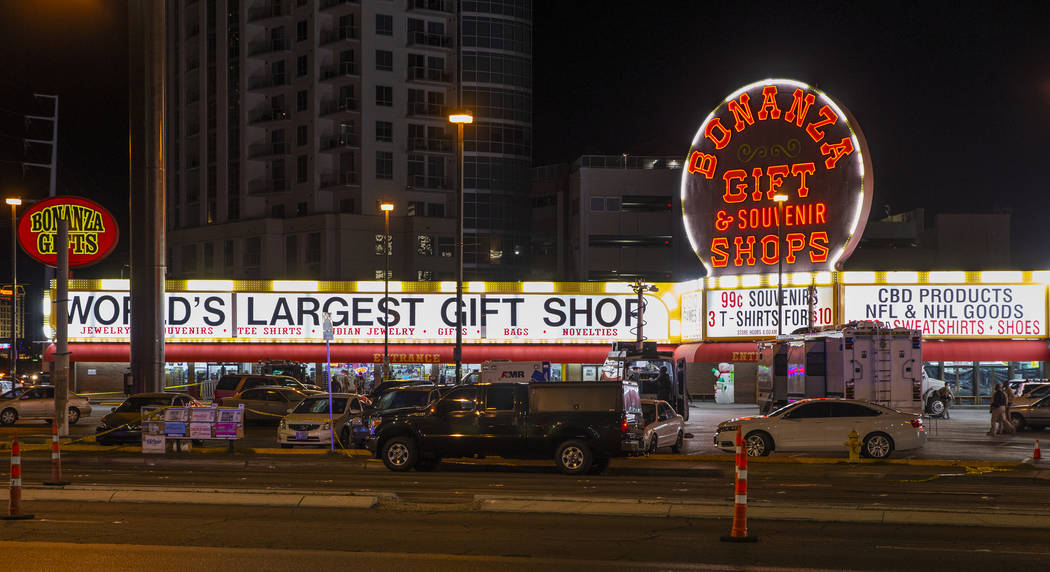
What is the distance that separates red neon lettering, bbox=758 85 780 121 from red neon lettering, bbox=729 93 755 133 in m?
0.56

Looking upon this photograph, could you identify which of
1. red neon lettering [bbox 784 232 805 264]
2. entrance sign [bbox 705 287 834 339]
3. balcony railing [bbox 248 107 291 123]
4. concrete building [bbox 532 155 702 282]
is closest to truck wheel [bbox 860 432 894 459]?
entrance sign [bbox 705 287 834 339]

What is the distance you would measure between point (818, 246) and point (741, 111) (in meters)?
7.16

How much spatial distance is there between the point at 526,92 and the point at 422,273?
694 inches

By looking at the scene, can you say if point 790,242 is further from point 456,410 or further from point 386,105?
point 386,105

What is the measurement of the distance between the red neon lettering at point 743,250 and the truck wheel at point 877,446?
2511 cm

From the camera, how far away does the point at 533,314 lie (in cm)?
5794

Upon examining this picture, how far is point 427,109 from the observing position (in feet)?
314

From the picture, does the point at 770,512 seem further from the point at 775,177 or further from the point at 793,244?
the point at 775,177

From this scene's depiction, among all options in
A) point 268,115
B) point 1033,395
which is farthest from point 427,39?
point 1033,395

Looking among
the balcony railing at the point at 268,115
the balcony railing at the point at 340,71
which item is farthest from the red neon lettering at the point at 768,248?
the balcony railing at the point at 268,115

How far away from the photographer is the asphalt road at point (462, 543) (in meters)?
12.6

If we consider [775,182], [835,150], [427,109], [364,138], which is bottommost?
[775,182]

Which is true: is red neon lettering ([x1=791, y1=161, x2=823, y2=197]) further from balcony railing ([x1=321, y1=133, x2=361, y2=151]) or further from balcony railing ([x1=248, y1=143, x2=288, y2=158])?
balcony railing ([x1=248, y1=143, x2=288, y2=158])

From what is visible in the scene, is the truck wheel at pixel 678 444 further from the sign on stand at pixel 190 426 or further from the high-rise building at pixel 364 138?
the high-rise building at pixel 364 138
